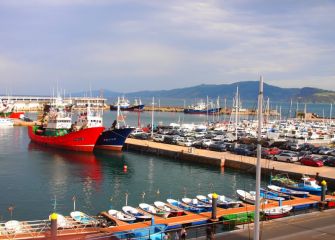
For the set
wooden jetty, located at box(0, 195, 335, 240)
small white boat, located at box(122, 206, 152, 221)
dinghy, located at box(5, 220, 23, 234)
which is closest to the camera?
wooden jetty, located at box(0, 195, 335, 240)

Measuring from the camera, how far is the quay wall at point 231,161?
3191 centimetres

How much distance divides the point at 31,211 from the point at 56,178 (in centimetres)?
1019

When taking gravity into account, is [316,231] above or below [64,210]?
above

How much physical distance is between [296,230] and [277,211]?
15.0ft

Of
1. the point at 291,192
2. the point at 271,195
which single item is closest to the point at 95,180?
the point at 271,195

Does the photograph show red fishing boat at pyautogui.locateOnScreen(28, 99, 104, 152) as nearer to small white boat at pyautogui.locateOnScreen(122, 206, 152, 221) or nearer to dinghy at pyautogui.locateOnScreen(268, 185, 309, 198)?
dinghy at pyautogui.locateOnScreen(268, 185, 309, 198)

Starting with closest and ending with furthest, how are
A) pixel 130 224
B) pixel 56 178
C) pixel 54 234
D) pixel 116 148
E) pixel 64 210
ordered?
pixel 54 234
pixel 130 224
pixel 64 210
pixel 56 178
pixel 116 148

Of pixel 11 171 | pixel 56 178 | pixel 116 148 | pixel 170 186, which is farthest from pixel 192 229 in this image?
pixel 116 148

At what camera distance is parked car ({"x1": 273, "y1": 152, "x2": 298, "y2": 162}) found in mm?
37344

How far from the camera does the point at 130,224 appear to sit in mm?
17266

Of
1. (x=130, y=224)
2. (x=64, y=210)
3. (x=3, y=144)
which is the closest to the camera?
(x=130, y=224)

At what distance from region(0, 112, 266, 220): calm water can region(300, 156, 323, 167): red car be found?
519 cm

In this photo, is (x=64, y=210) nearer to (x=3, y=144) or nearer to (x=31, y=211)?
(x=31, y=211)

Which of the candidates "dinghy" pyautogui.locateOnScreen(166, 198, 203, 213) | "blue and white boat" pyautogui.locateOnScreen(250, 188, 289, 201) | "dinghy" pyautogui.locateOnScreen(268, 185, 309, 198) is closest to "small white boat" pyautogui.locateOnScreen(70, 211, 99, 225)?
"dinghy" pyautogui.locateOnScreen(166, 198, 203, 213)
